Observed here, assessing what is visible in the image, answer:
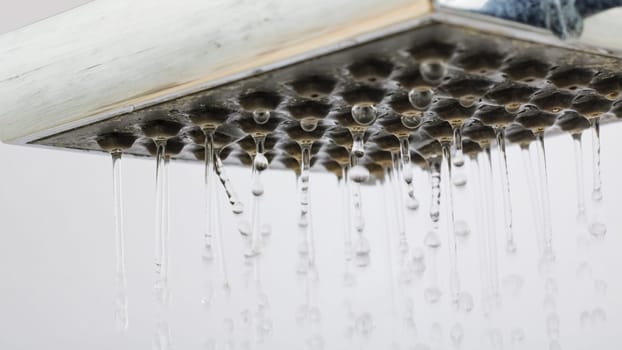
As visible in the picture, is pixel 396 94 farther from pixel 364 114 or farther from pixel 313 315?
pixel 313 315

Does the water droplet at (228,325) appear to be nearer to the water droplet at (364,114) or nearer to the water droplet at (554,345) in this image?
the water droplet at (554,345)

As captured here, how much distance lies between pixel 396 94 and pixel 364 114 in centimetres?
3

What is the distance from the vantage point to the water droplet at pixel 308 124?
21.4 inches

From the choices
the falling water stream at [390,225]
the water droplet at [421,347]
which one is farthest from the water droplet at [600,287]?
the water droplet at [421,347]

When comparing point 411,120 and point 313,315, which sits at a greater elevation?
point 411,120

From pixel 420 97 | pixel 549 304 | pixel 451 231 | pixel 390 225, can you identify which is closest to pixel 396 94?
pixel 420 97

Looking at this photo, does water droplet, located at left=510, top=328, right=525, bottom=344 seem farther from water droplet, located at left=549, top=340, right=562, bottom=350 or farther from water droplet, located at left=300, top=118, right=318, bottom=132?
water droplet, located at left=300, top=118, right=318, bottom=132

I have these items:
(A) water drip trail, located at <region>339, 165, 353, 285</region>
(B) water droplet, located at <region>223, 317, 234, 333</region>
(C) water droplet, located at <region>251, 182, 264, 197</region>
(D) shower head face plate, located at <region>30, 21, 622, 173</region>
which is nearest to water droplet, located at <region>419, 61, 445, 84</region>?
(D) shower head face plate, located at <region>30, 21, 622, 173</region>

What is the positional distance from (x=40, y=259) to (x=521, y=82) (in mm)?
847

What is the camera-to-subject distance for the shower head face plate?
0.42 m

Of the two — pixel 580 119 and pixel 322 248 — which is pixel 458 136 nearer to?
pixel 580 119

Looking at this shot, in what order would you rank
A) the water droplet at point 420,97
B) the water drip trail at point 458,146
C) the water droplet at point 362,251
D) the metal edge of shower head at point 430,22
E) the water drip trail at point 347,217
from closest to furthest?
the metal edge of shower head at point 430,22
the water droplet at point 420,97
the water drip trail at point 458,146
the water droplet at point 362,251
the water drip trail at point 347,217

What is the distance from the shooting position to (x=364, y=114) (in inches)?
20.8

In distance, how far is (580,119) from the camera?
64 cm
